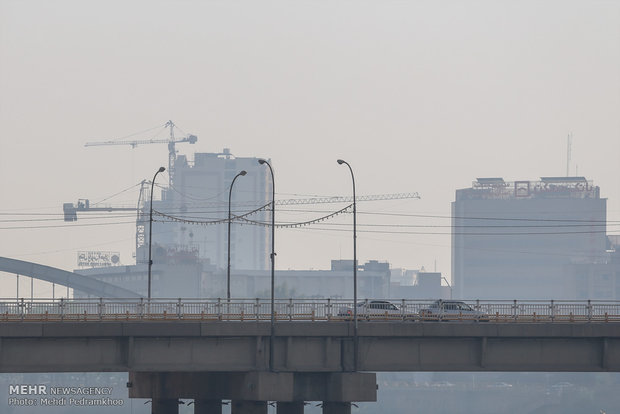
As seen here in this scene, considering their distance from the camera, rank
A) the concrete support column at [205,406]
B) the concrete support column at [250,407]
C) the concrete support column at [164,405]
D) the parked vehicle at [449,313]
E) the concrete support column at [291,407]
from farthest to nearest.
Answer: the concrete support column at [205,406]
the concrete support column at [164,405]
the concrete support column at [291,407]
the parked vehicle at [449,313]
the concrete support column at [250,407]

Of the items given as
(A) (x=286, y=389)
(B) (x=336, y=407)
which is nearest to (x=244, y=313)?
(A) (x=286, y=389)

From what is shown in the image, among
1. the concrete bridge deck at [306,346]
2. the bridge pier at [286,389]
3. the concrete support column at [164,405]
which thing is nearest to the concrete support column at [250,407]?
the bridge pier at [286,389]

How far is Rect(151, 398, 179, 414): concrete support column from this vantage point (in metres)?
89.3

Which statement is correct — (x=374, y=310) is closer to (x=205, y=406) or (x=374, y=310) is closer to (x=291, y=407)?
(x=291, y=407)

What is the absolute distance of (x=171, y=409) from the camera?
90312 millimetres

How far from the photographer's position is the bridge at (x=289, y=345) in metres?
78.2

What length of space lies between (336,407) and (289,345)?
502cm

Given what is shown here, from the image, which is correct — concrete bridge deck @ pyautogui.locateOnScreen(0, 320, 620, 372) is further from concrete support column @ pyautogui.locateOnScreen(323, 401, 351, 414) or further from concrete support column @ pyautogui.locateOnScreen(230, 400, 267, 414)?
concrete support column @ pyautogui.locateOnScreen(230, 400, 267, 414)

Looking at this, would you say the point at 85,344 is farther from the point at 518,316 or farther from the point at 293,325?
the point at 518,316

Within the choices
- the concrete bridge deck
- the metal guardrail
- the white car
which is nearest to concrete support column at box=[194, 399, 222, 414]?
the metal guardrail

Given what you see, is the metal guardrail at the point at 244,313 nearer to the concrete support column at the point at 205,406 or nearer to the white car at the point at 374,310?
the white car at the point at 374,310

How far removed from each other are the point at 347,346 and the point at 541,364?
1235 centimetres

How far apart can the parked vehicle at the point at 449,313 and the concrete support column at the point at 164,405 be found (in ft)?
59.0

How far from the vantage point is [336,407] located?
82062 mm
